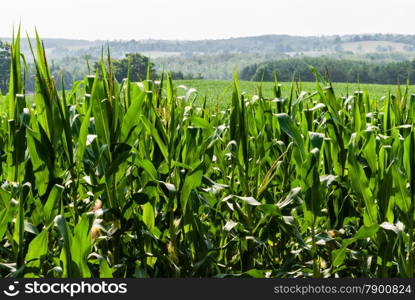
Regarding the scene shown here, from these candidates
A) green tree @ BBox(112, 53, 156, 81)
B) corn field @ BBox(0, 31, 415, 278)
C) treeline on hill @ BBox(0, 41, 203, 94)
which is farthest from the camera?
green tree @ BBox(112, 53, 156, 81)

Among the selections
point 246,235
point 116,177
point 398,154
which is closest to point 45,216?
point 116,177

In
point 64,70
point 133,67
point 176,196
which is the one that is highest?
point 64,70

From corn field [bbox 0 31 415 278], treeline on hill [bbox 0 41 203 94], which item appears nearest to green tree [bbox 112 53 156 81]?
treeline on hill [bbox 0 41 203 94]

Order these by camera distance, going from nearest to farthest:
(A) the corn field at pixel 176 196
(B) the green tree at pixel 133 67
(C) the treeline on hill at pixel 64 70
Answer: (A) the corn field at pixel 176 196 < (C) the treeline on hill at pixel 64 70 < (B) the green tree at pixel 133 67

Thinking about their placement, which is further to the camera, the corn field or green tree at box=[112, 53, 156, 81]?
green tree at box=[112, 53, 156, 81]


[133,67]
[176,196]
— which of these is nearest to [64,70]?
[176,196]

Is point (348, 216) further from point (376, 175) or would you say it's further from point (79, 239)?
point (79, 239)

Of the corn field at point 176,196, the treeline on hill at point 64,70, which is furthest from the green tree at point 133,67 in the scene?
the corn field at point 176,196

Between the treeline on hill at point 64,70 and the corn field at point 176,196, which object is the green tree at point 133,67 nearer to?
the treeline on hill at point 64,70

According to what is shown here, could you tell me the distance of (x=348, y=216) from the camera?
2832mm

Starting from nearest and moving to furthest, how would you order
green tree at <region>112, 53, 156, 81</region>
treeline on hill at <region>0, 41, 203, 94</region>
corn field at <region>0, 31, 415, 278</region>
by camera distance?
corn field at <region>0, 31, 415, 278</region> → treeline on hill at <region>0, 41, 203, 94</region> → green tree at <region>112, 53, 156, 81</region>

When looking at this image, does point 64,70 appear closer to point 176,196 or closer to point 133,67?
point 176,196

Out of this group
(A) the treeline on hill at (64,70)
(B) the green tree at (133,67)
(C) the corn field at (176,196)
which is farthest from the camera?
(B) the green tree at (133,67)

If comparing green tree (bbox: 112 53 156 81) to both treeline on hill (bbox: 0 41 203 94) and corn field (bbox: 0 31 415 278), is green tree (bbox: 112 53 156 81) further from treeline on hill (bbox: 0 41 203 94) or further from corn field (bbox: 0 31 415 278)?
corn field (bbox: 0 31 415 278)
